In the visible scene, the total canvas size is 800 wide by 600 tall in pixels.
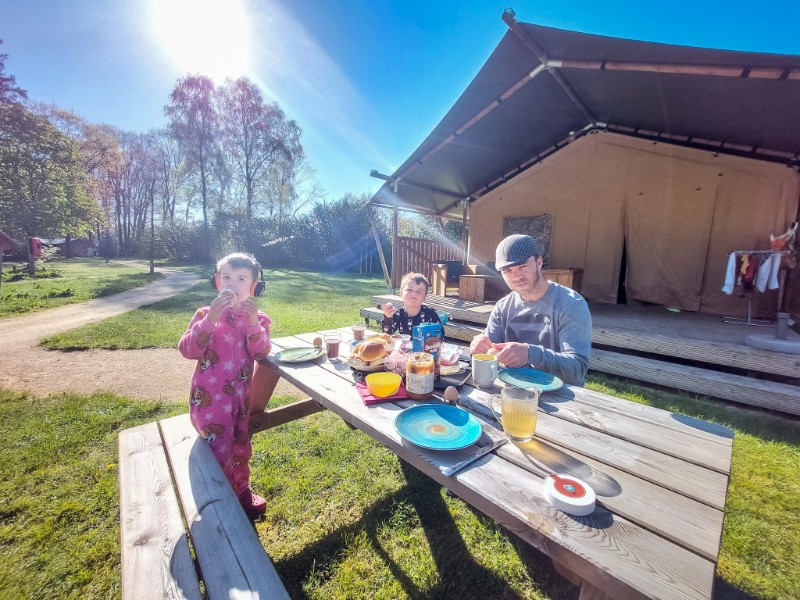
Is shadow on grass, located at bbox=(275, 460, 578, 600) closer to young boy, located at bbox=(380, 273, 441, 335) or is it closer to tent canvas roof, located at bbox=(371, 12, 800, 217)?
young boy, located at bbox=(380, 273, 441, 335)

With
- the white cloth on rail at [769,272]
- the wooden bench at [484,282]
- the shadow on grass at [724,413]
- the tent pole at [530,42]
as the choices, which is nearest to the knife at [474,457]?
the shadow on grass at [724,413]

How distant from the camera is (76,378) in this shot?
4.07 meters

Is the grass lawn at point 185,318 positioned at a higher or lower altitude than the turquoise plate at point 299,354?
lower

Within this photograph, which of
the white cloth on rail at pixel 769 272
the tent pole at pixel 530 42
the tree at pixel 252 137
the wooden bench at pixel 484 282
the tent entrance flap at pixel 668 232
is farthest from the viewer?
the tree at pixel 252 137

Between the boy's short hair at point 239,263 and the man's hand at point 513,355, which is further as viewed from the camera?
the boy's short hair at point 239,263

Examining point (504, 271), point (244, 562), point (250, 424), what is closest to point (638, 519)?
point (244, 562)

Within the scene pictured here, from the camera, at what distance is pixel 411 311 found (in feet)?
9.73

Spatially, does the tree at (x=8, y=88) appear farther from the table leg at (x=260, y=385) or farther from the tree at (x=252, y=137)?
the table leg at (x=260, y=385)

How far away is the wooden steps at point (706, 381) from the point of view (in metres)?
3.13

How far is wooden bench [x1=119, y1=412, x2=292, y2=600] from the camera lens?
3.34 feet

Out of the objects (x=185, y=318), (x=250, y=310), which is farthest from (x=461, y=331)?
(x=185, y=318)

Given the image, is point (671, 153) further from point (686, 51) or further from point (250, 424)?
point (250, 424)

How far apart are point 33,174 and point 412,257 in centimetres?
1882

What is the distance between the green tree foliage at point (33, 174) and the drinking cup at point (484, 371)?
68.7ft
